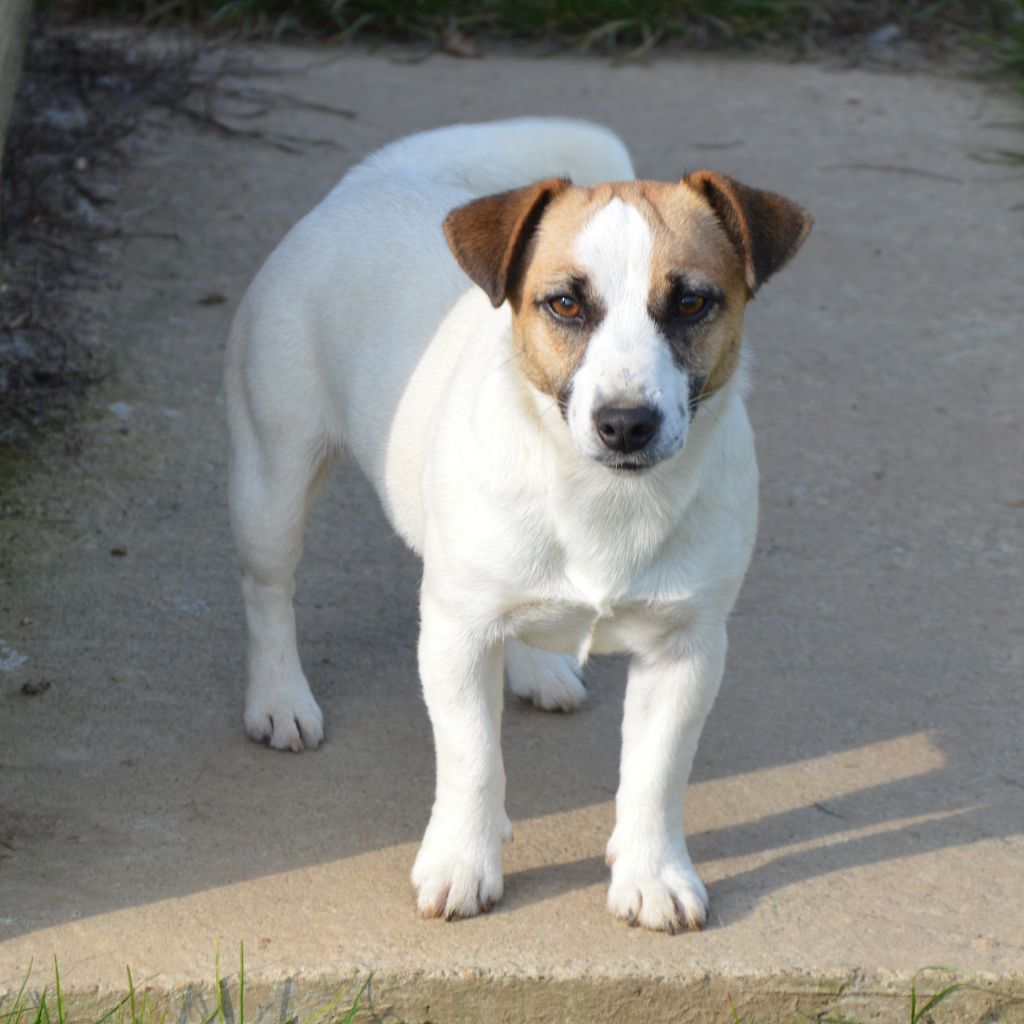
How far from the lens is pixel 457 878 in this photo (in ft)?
11.4

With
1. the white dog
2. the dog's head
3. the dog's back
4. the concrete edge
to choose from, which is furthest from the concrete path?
the dog's head

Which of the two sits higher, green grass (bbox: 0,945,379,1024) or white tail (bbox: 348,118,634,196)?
white tail (bbox: 348,118,634,196)

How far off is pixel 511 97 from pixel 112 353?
3467 millimetres

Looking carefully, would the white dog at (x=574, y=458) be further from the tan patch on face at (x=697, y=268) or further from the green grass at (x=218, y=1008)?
the green grass at (x=218, y=1008)

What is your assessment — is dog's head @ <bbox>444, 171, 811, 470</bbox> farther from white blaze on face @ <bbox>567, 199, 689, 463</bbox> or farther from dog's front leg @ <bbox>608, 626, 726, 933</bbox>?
dog's front leg @ <bbox>608, 626, 726, 933</bbox>

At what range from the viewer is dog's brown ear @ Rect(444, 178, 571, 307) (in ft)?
10.7

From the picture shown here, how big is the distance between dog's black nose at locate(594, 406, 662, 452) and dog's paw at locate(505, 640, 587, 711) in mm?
1435

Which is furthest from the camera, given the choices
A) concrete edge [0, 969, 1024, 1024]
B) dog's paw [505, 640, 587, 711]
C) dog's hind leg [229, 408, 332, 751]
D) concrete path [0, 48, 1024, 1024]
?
dog's paw [505, 640, 587, 711]

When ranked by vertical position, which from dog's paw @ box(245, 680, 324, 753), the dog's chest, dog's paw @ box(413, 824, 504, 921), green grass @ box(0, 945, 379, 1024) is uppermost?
the dog's chest

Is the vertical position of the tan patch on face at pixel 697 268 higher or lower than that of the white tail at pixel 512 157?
higher

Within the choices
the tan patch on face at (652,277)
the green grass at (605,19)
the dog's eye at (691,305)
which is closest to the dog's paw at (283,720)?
the tan patch on face at (652,277)

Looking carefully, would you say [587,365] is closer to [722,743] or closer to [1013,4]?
[722,743]

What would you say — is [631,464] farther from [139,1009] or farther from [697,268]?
[139,1009]

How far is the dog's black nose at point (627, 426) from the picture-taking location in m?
2.99
